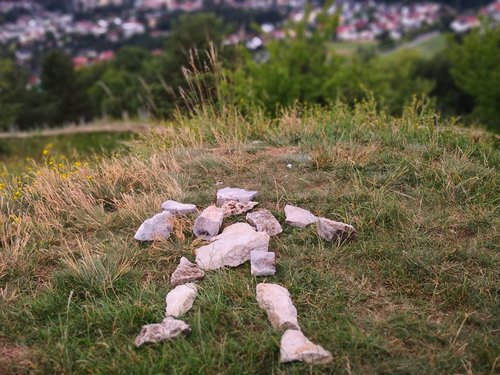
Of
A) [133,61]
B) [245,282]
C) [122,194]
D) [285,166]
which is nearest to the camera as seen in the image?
[245,282]

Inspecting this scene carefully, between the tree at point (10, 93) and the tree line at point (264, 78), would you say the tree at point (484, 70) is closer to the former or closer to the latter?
the tree line at point (264, 78)

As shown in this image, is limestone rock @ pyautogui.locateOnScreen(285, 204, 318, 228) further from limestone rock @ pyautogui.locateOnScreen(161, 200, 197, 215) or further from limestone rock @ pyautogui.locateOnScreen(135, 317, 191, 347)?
limestone rock @ pyautogui.locateOnScreen(135, 317, 191, 347)

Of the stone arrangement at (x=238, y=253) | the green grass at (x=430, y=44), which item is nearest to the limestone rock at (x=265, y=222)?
the stone arrangement at (x=238, y=253)

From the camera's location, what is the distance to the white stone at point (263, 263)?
2926mm

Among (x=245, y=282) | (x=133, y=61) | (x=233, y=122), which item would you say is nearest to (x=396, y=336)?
(x=245, y=282)

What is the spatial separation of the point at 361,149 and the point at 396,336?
2.28m

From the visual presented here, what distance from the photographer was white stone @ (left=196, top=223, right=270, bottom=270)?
304 centimetres

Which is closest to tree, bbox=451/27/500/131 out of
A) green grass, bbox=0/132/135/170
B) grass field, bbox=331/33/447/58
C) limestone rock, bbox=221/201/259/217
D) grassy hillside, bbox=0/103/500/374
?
green grass, bbox=0/132/135/170

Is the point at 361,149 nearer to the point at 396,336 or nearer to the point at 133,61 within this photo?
the point at 396,336

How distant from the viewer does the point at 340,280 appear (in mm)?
2871

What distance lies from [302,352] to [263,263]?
2.50 ft

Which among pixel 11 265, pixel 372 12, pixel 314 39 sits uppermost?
pixel 11 265

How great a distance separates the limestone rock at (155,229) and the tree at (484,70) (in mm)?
22242

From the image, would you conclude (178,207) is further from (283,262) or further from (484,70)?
(484,70)
